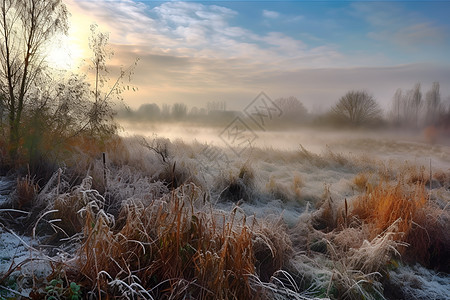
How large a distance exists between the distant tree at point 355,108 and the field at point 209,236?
427 centimetres

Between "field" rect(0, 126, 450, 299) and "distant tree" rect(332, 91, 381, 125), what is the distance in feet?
14.0

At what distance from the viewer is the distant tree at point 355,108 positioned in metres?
11.8

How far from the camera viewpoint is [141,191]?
4582 mm

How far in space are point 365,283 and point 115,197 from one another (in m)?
3.00

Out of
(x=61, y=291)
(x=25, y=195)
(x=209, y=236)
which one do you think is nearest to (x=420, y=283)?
(x=209, y=236)

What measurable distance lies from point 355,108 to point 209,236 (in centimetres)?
1043

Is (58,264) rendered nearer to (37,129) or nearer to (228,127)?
(37,129)

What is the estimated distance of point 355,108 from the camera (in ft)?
39.9

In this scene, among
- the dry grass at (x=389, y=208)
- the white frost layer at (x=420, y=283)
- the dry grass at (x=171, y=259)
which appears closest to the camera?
the dry grass at (x=171, y=259)

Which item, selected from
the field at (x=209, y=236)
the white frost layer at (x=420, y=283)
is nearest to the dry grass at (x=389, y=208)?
the field at (x=209, y=236)

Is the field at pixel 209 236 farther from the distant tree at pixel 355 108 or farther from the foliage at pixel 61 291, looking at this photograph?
the distant tree at pixel 355 108

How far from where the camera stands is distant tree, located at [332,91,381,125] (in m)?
11.8

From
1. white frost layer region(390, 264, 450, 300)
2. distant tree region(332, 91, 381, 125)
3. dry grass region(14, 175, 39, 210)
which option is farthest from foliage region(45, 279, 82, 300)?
distant tree region(332, 91, 381, 125)

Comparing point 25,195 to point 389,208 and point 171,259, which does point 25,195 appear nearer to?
point 171,259
